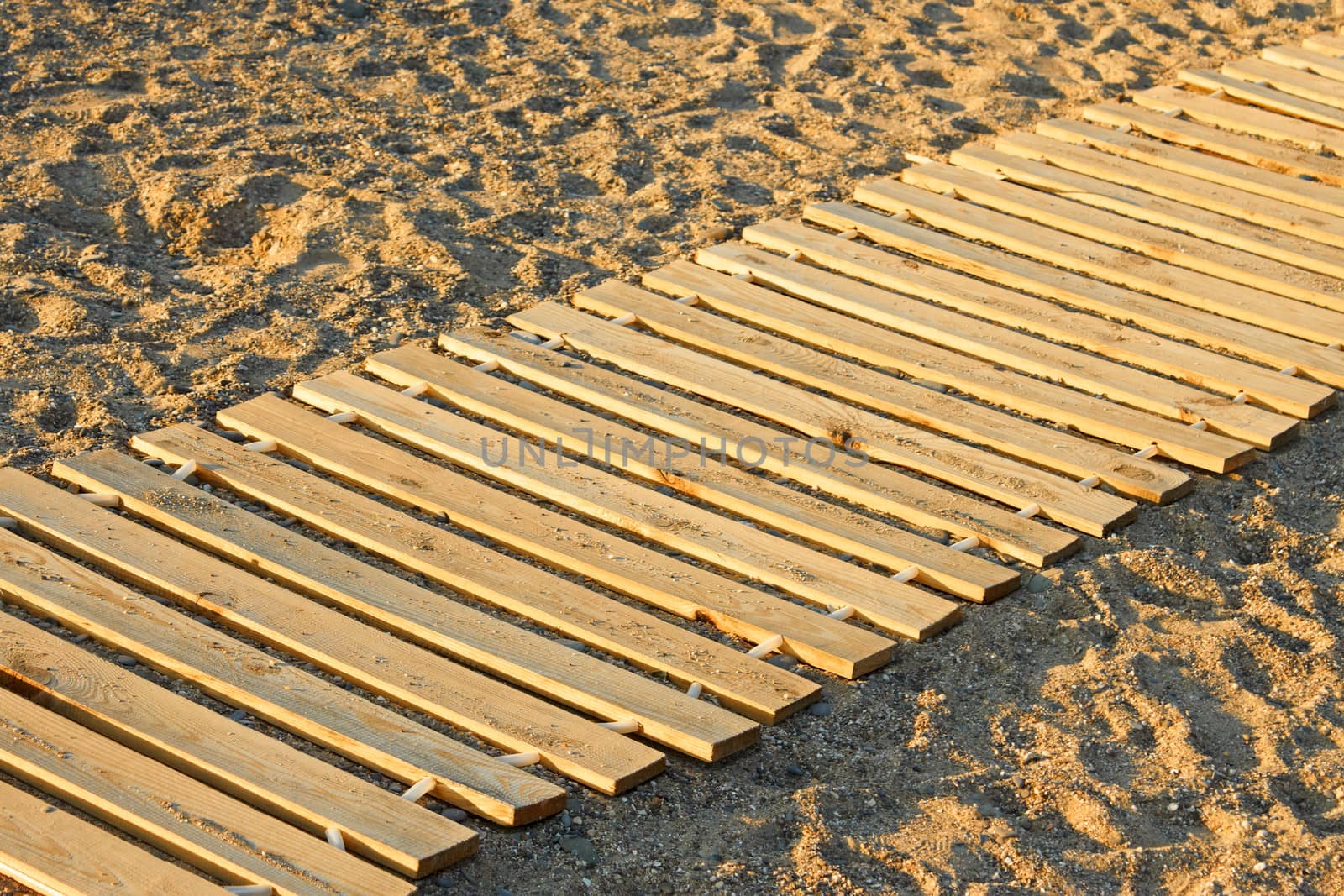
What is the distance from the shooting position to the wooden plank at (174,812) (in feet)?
6.88

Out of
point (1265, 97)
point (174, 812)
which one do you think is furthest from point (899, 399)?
point (1265, 97)

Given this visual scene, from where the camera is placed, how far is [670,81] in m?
5.04

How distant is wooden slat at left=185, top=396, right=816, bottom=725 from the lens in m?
2.57

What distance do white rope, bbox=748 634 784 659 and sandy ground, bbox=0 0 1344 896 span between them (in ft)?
0.42

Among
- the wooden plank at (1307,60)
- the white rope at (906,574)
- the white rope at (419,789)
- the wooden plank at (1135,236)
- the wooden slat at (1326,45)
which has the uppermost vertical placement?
the wooden slat at (1326,45)

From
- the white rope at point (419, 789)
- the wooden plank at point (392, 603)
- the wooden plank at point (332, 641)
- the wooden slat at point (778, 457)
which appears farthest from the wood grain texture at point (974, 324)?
the white rope at point (419, 789)

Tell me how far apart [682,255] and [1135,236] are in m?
1.19

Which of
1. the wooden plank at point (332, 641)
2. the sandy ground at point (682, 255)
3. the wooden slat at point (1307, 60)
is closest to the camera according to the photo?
the sandy ground at point (682, 255)

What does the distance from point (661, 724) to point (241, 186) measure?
229 cm

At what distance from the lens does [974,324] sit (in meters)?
3.79

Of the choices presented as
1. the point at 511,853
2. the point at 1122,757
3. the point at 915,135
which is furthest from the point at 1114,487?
the point at 915,135

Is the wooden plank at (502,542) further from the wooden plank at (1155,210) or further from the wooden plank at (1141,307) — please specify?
the wooden plank at (1155,210)

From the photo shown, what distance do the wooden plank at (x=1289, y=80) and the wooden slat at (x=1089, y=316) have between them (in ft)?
5.17

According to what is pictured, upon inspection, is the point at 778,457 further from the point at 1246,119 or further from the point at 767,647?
the point at 1246,119
